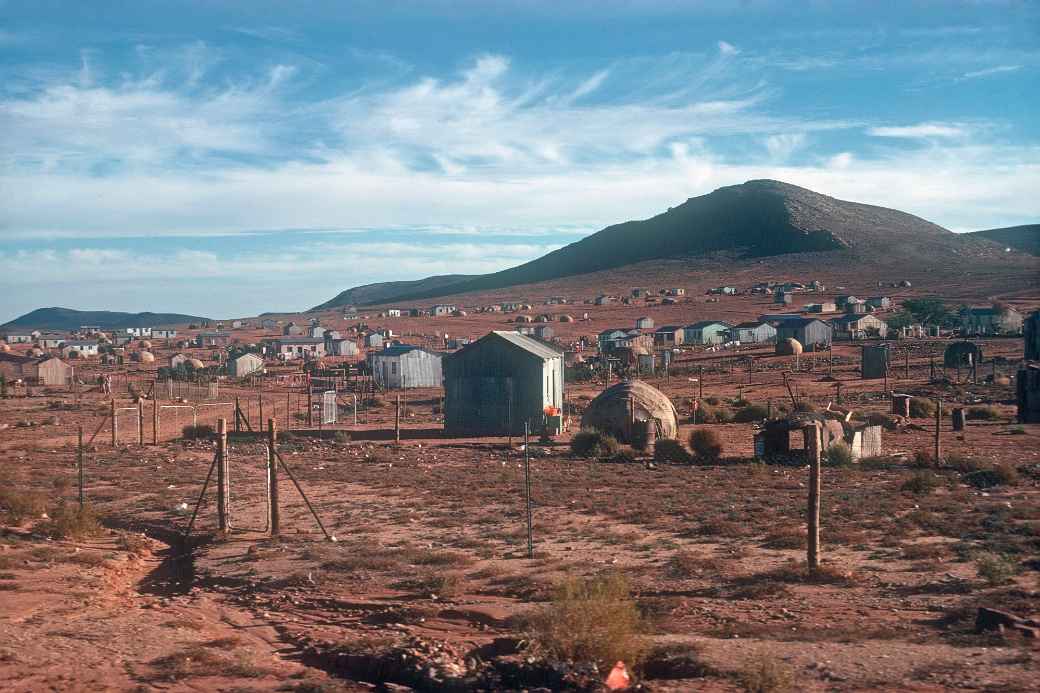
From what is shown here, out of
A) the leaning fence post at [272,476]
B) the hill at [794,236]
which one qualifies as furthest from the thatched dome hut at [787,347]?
the hill at [794,236]

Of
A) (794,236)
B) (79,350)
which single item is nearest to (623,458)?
(79,350)

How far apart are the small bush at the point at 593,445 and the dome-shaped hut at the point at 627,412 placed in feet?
4.55

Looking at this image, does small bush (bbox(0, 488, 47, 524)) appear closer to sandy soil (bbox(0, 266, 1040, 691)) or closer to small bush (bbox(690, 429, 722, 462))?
sandy soil (bbox(0, 266, 1040, 691))

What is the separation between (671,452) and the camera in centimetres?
2686

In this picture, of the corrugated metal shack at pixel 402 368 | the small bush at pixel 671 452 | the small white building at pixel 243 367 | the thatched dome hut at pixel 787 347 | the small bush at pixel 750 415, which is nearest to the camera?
the small bush at pixel 671 452

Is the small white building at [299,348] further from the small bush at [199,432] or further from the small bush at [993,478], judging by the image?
the small bush at [993,478]

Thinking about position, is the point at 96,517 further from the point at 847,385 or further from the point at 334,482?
the point at 847,385

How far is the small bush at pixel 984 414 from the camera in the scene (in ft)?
116

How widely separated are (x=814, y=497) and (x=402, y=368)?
4654cm

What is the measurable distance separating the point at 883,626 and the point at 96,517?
47.4 feet

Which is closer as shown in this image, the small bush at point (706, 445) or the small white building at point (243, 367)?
the small bush at point (706, 445)

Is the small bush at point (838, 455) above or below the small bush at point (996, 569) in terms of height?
above

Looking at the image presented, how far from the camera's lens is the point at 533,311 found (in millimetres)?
129875

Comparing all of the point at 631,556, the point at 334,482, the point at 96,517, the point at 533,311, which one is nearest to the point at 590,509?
the point at 631,556
